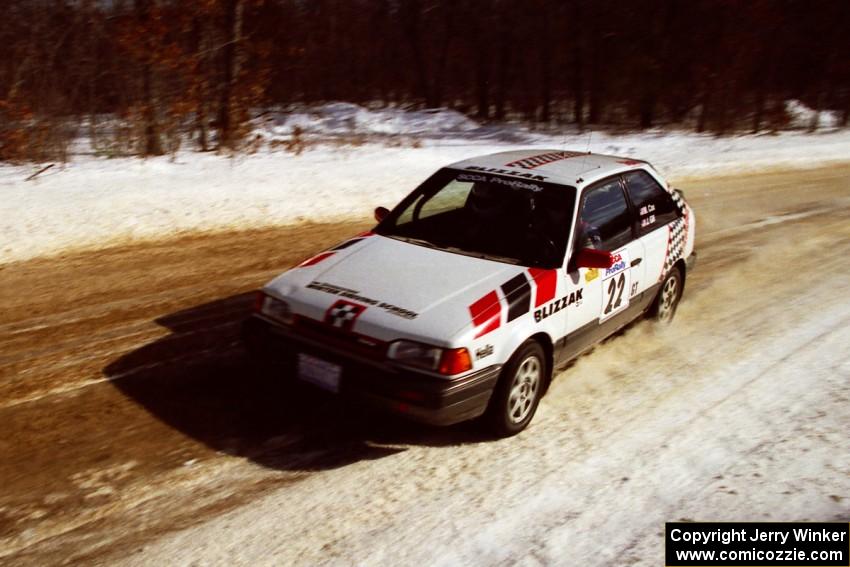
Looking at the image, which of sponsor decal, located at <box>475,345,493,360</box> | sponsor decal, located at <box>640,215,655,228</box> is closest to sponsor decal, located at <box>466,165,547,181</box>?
sponsor decal, located at <box>640,215,655,228</box>

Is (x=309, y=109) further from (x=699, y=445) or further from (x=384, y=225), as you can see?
(x=699, y=445)

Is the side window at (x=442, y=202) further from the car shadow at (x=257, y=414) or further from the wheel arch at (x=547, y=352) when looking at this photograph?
the car shadow at (x=257, y=414)

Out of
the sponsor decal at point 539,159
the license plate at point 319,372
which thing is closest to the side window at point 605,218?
the sponsor decal at point 539,159

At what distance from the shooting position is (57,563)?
3.38 metres

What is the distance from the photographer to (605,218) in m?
5.52

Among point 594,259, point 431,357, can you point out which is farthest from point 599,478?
point 594,259

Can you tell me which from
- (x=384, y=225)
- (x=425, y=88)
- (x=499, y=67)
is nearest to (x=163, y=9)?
(x=384, y=225)

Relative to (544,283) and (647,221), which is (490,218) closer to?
(544,283)

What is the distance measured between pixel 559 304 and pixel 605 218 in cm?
105

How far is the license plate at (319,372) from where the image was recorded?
4312mm

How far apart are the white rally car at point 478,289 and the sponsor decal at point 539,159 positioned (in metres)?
0.02

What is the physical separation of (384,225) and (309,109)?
69.4ft

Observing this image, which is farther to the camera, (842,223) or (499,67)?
(499,67)

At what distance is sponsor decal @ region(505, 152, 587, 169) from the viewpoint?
5.73 metres
